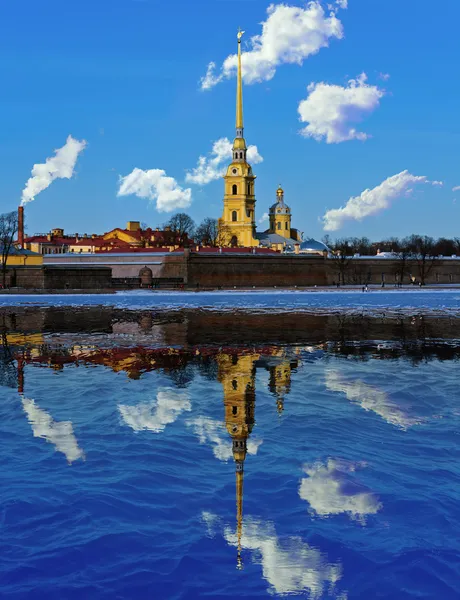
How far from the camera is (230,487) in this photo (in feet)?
18.2

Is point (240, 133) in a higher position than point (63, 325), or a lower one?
higher

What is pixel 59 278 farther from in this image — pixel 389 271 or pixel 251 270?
pixel 389 271

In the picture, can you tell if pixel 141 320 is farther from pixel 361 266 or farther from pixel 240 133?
pixel 240 133

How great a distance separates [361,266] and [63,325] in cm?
5246

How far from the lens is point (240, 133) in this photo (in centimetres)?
9500

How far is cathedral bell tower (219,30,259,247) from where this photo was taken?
305 feet

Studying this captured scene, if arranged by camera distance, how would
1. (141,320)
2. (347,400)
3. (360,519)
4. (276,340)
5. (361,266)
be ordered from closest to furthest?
(360,519) → (347,400) → (276,340) → (141,320) → (361,266)

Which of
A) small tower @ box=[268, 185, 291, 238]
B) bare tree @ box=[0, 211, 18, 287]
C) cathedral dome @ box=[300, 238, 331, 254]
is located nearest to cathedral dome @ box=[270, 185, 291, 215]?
small tower @ box=[268, 185, 291, 238]

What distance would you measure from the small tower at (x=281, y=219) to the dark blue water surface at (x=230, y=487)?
9371cm

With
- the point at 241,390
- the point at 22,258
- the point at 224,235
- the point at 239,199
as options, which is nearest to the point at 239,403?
the point at 241,390

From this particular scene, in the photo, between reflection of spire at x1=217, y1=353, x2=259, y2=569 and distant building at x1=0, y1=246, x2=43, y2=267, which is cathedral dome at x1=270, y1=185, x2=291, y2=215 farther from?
reflection of spire at x1=217, y1=353, x2=259, y2=569

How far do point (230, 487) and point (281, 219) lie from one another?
98974 millimetres

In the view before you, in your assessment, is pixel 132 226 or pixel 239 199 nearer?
pixel 239 199

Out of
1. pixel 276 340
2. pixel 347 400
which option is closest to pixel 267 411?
pixel 347 400
